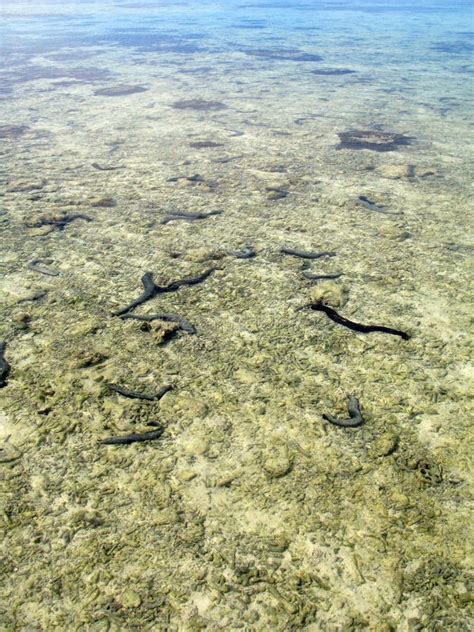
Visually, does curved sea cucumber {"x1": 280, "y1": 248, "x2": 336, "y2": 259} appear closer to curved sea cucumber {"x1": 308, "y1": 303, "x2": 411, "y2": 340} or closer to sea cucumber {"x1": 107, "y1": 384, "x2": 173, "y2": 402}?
curved sea cucumber {"x1": 308, "y1": 303, "x2": 411, "y2": 340}

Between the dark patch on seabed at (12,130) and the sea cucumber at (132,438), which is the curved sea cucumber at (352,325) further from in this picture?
the dark patch on seabed at (12,130)

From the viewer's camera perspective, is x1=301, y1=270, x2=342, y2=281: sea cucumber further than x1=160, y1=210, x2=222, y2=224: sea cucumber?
No

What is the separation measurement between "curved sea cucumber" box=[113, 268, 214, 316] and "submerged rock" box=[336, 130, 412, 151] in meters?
4.02

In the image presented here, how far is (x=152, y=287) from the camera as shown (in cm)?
363

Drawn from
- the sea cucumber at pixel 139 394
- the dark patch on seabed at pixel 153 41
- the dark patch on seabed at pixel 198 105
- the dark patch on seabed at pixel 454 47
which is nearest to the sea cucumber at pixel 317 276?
the sea cucumber at pixel 139 394

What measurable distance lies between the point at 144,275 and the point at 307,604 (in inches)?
99.8

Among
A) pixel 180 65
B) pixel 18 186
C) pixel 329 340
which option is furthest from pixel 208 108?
pixel 329 340

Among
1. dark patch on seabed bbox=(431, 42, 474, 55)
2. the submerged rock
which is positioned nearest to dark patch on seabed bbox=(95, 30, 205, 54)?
dark patch on seabed bbox=(431, 42, 474, 55)

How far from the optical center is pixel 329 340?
3.09 metres

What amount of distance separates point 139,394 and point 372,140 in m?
5.78

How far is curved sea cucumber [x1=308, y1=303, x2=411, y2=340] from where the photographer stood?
124 inches

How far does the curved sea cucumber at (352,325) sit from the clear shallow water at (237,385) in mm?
68

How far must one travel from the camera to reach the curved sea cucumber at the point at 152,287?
11.2 feet

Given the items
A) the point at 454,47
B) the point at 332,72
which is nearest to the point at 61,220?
the point at 332,72
